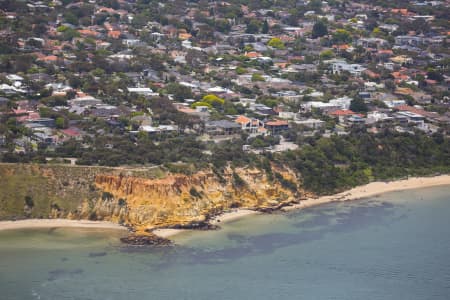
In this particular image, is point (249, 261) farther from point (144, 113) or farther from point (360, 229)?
point (144, 113)

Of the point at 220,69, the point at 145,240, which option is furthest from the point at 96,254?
the point at 220,69

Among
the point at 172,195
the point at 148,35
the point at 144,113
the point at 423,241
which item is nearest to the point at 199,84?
the point at 144,113

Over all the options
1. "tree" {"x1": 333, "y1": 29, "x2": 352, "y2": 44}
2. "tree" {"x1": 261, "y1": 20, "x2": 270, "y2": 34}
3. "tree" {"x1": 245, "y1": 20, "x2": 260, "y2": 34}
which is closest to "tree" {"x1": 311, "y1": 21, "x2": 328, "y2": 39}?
"tree" {"x1": 333, "y1": 29, "x2": 352, "y2": 44}

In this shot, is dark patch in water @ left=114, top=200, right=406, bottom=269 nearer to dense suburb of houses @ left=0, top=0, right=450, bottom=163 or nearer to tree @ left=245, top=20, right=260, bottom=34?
dense suburb of houses @ left=0, top=0, right=450, bottom=163

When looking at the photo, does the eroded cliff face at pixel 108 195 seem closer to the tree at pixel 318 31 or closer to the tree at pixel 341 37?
the tree at pixel 341 37

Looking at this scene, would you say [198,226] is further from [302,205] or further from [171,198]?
[302,205]

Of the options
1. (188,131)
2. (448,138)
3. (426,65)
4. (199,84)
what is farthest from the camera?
(426,65)

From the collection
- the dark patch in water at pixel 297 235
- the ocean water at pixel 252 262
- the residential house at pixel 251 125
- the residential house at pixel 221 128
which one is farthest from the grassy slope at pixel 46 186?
the residential house at pixel 251 125
